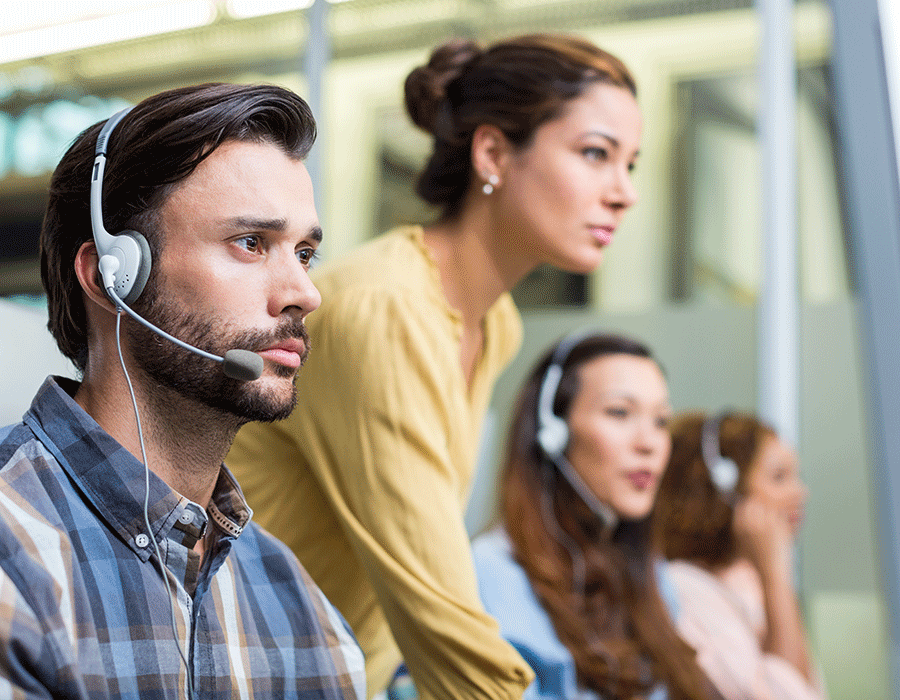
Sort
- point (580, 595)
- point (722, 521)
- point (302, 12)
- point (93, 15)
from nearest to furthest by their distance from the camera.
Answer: point (93, 15) < point (580, 595) < point (302, 12) < point (722, 521)

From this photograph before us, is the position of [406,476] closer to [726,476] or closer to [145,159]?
[145,159]

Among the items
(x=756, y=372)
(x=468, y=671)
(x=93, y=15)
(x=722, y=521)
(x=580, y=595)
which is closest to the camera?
(x=468, y=671)

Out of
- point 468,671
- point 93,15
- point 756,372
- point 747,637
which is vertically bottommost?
point 747,637

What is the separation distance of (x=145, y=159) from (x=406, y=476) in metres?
0.38

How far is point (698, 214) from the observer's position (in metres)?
2.33

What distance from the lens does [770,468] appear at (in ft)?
7.32

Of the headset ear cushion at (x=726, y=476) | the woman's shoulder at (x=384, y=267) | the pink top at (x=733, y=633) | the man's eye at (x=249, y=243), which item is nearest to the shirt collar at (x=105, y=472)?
the man's eye at (x=249, y=243)

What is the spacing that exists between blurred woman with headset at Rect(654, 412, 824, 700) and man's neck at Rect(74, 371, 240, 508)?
4.83 ft

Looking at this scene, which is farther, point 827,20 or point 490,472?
point 827,20

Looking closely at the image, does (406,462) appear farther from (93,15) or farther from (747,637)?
(747,637)

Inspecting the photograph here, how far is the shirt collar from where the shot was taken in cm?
59

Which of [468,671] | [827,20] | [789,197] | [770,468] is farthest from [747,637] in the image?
[827,20]

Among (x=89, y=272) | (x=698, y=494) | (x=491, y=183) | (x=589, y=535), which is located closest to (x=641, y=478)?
(x=589, y=535)

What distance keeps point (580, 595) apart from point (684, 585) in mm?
387
